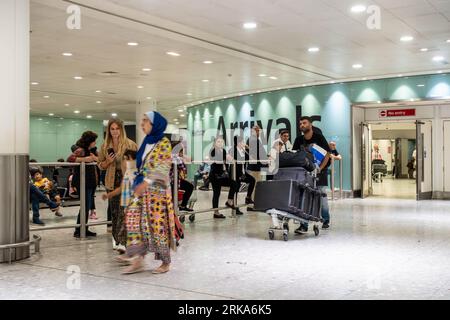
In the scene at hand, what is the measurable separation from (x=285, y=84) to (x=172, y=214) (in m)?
10.7

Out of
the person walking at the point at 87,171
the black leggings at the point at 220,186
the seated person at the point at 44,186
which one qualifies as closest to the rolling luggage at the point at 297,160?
the black leggings at the point at 220,186

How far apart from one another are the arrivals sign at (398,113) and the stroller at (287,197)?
7.70 m

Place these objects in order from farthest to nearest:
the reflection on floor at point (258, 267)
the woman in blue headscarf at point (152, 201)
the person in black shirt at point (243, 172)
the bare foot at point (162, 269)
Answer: the person in black shirt at point (243, 172), the bare foot at point (162, 269), the woman in blue headscarf at point (152, 201), the reflection on floor at point (258, 267)

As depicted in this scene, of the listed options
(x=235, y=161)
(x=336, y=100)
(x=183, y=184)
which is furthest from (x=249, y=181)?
(x=336, y=100)

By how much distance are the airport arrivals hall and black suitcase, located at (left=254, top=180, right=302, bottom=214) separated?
0.02m

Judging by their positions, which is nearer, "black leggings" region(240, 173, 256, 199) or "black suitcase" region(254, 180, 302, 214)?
"black suitcase" region(254, 180, 302, 214)

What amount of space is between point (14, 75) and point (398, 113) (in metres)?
10.9

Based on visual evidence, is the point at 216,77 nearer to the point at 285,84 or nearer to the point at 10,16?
the point at 285,84

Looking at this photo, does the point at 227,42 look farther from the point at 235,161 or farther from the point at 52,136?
the point at 52,136

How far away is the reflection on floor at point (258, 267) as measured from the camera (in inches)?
161

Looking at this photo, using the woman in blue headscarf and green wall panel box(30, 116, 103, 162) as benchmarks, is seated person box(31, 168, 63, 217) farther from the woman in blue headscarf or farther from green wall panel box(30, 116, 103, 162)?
green wall panel box(30, 116, 103, 162)

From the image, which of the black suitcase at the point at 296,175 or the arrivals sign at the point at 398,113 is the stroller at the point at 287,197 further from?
the arrivals sign at the point at 398,113

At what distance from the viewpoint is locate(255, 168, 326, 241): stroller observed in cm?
663

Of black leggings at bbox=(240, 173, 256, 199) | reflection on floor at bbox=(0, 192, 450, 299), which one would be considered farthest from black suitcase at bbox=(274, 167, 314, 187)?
black leggings at bbox=(240, 173, 256, 199)
